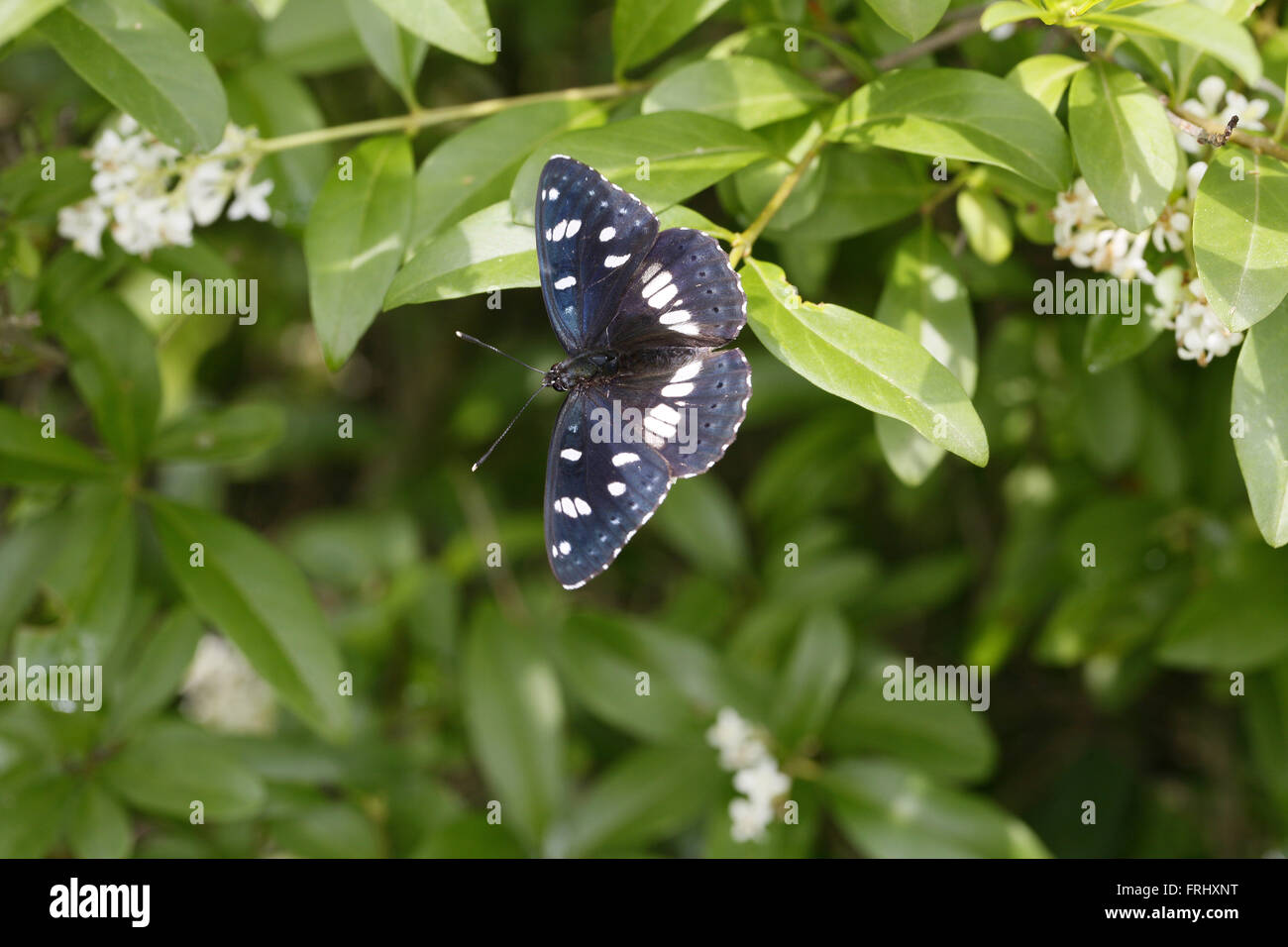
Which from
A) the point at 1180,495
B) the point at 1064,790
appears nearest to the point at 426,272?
the point at 1180,495

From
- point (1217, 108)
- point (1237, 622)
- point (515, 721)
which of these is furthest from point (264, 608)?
point (1237, 622)

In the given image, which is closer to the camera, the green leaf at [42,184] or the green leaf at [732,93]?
the green leaf at [732,93]

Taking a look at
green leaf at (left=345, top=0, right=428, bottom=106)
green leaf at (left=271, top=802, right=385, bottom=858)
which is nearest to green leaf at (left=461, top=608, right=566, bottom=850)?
green leaf at (left=271, top=802, right=385, bottom=858)

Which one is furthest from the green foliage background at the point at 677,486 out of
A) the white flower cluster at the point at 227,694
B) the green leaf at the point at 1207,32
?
the white flower cluster at the point at 227,694

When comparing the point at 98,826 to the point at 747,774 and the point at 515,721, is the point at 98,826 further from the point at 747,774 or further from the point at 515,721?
the point at 747,774

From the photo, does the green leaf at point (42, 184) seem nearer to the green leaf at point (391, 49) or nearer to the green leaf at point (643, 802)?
the green leaf at point (391, 49)

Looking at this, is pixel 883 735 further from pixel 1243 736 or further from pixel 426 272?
pixel 426 272
